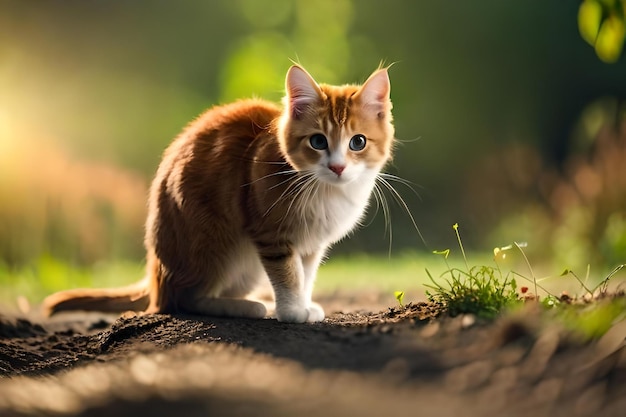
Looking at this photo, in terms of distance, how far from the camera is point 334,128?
2652 mm

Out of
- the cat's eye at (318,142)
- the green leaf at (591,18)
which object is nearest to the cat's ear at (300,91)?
the cat's eye at (318,142)

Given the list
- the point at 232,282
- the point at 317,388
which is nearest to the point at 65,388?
the point at 317,388

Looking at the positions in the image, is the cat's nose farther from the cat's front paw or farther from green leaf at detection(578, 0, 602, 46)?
green leaf at detection(578, 0, 602, 46)

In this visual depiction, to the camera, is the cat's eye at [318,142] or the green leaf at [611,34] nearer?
the green leaf at [611,34]

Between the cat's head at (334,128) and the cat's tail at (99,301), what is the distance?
3.48 ft

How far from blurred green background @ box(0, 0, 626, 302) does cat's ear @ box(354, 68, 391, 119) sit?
2.25 metres

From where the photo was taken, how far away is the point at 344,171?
260 cm

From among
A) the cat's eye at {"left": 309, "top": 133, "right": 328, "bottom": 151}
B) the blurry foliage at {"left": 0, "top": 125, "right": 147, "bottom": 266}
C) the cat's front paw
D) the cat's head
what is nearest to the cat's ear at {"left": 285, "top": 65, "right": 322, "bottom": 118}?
the cat's head

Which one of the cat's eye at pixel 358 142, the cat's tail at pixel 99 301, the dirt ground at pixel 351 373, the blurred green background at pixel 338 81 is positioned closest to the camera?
the dirt ground at pixel 351 373

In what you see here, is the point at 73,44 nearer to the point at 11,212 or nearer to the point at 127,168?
the point at 127,168

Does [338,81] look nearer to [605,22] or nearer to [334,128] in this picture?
[334,128]

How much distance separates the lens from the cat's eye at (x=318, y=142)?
2.68 metres

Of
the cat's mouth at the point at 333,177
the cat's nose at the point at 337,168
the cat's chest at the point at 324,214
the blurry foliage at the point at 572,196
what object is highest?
the blurry foliage at the point at 572,196

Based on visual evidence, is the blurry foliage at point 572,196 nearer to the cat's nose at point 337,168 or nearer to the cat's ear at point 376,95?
the cat's ear at point 376,95
